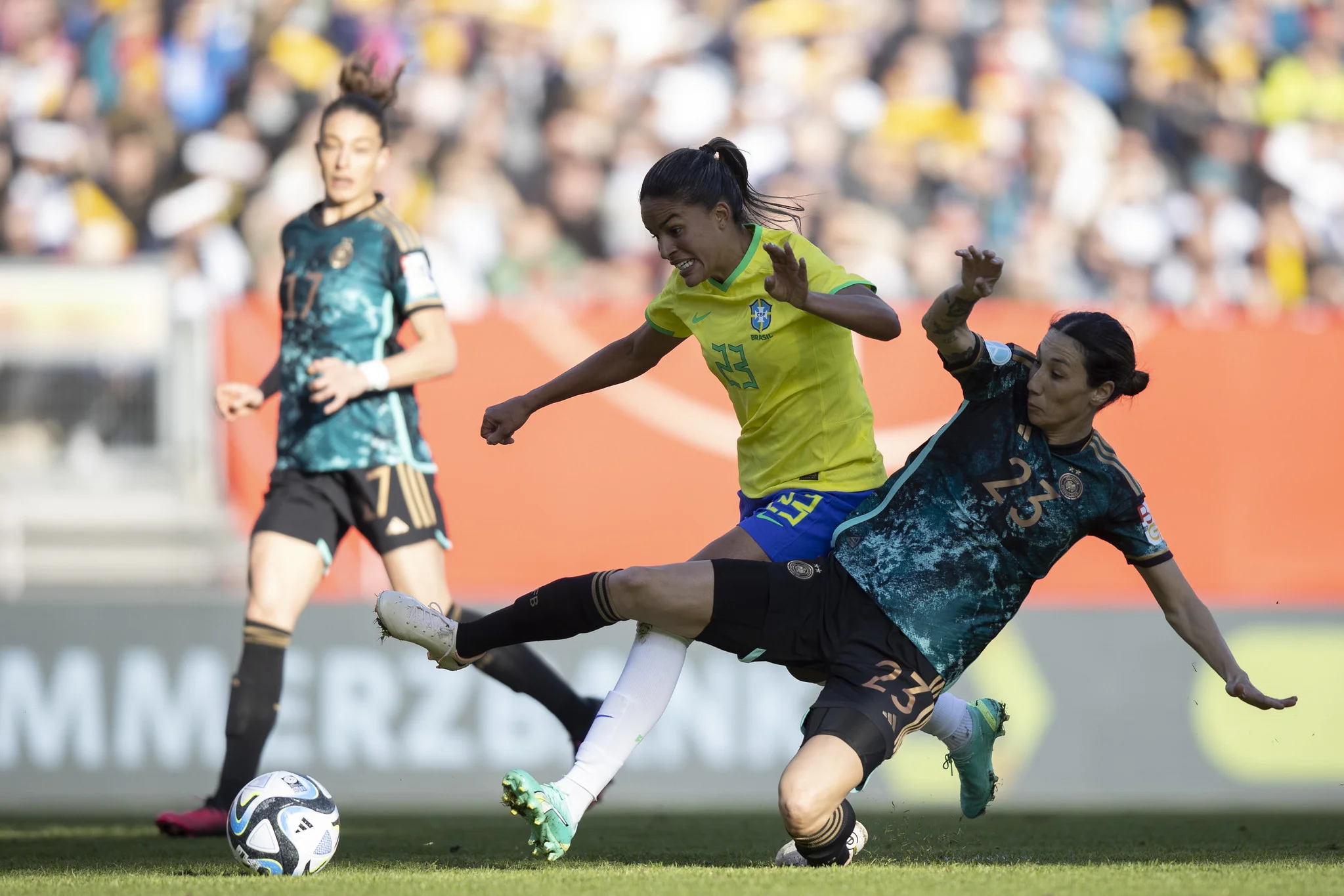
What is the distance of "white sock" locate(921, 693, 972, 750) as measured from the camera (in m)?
4.50

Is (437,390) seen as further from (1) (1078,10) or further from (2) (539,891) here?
(1) (1078,10)

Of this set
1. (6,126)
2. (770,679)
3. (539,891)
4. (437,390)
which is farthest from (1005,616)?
(6,126)

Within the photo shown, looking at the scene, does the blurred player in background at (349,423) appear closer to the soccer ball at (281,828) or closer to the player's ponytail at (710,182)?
the soccer ball at (281,828)

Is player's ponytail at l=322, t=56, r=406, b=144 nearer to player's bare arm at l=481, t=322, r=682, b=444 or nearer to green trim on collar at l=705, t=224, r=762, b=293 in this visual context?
player's bare arm at l=481, t=322, r=682, b=444

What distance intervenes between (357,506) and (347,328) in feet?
1.96

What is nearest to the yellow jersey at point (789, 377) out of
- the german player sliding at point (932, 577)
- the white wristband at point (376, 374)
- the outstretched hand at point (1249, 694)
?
the german player sliding at point (932, 577)

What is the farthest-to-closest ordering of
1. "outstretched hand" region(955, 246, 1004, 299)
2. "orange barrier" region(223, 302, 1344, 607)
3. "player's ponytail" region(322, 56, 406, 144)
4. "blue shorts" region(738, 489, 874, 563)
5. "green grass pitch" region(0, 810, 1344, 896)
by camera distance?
"orange barrier" region(223, 302, 1344, 607)
"player's ponytail" region(322, 56, 406, 144)
"blue shorts" region(738, 489, 874, 563)
"outstretched hand" region(955, 246, 1004, 299)
"green grass pitch" region(0, 810, 1344, 896)

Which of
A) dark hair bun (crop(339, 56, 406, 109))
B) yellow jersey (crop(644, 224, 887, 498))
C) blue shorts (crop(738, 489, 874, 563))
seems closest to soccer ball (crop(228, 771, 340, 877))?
blue shorts (crop(738, 489, 874, 563))

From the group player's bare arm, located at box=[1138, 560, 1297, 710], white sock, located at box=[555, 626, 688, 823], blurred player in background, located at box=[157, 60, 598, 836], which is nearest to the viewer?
white sock, located at box=[555, 626, 688, 823]

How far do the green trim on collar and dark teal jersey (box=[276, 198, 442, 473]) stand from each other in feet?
4.41

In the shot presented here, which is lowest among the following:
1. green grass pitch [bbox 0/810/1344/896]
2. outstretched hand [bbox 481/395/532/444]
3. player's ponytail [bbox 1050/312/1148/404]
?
green grass pitch [bbox 0/810/1344/896]

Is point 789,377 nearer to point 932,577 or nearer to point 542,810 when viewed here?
point 932,577

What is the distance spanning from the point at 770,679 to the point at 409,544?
2569mm

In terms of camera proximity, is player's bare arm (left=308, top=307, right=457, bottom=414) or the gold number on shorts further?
the gold number on shorts
